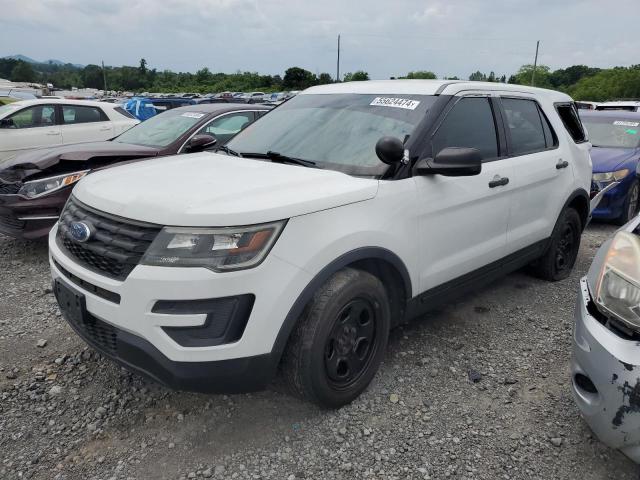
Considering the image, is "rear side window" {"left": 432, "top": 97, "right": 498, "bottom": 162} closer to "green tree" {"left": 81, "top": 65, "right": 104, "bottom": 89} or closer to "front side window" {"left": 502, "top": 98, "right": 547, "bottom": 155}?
"front side window" {"left": 502, "top": 98, "right": 547, "bottom": 155}

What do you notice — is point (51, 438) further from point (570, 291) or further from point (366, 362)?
point (570, 291)

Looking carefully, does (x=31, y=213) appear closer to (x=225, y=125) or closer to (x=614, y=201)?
(x=225, y=125)

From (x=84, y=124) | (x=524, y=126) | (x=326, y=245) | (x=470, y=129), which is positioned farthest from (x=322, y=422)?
(x=84, y=124)

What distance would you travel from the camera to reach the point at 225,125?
6383 mm

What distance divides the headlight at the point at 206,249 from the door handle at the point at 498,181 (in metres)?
1.90

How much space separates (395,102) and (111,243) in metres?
1.89

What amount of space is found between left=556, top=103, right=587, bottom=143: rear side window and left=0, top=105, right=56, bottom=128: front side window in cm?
833

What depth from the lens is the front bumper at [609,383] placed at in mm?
1875

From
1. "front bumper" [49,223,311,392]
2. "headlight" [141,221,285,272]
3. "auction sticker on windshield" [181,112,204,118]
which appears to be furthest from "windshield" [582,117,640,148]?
"headlight" [141,221,285,272]

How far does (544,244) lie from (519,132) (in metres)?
1.03

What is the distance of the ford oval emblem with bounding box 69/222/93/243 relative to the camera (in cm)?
241

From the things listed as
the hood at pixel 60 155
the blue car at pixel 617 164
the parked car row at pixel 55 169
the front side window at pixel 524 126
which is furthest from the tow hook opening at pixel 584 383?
the blue car at pixel 617 164

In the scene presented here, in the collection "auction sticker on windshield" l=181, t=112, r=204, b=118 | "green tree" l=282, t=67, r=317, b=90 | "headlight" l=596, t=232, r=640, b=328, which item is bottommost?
"headlight" l=596, t=232, r=640, b=328

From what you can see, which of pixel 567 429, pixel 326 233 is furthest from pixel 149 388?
pixel 567 429
